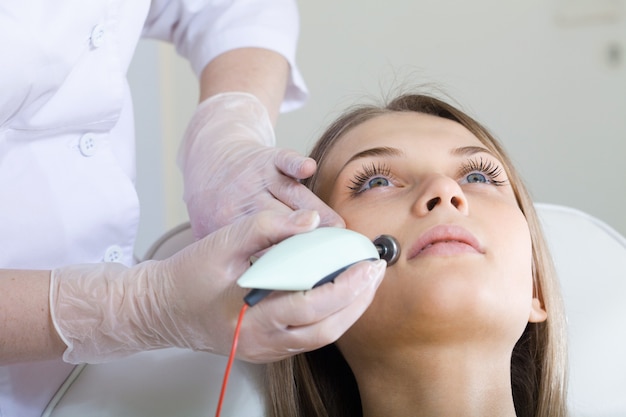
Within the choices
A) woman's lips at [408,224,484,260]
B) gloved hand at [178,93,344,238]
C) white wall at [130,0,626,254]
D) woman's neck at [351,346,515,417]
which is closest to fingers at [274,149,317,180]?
gloved hand at [178,93,344,238]

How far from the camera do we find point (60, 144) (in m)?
1.29

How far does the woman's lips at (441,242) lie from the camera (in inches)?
43.2

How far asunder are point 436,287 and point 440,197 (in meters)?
0.14

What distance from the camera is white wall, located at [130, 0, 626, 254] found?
255cm

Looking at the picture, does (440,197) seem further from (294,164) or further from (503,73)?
(503,73)

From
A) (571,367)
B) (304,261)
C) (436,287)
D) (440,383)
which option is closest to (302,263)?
(304,261)

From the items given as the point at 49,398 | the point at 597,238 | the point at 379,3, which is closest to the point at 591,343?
the point at 597,238

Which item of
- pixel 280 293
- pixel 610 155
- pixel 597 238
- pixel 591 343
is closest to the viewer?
pixel 280 293

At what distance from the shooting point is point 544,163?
8.65 ft

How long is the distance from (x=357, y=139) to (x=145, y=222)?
1527 mm

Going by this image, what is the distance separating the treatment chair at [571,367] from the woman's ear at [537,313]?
23cm

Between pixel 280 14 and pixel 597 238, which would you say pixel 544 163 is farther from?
pixel 280 14

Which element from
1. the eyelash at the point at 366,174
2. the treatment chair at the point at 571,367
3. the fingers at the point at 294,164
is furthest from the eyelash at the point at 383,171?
the treatment chair at the point at 571,367

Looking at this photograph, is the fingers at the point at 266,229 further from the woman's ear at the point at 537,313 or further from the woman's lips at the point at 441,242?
the woman's ear at the point at 537,313
